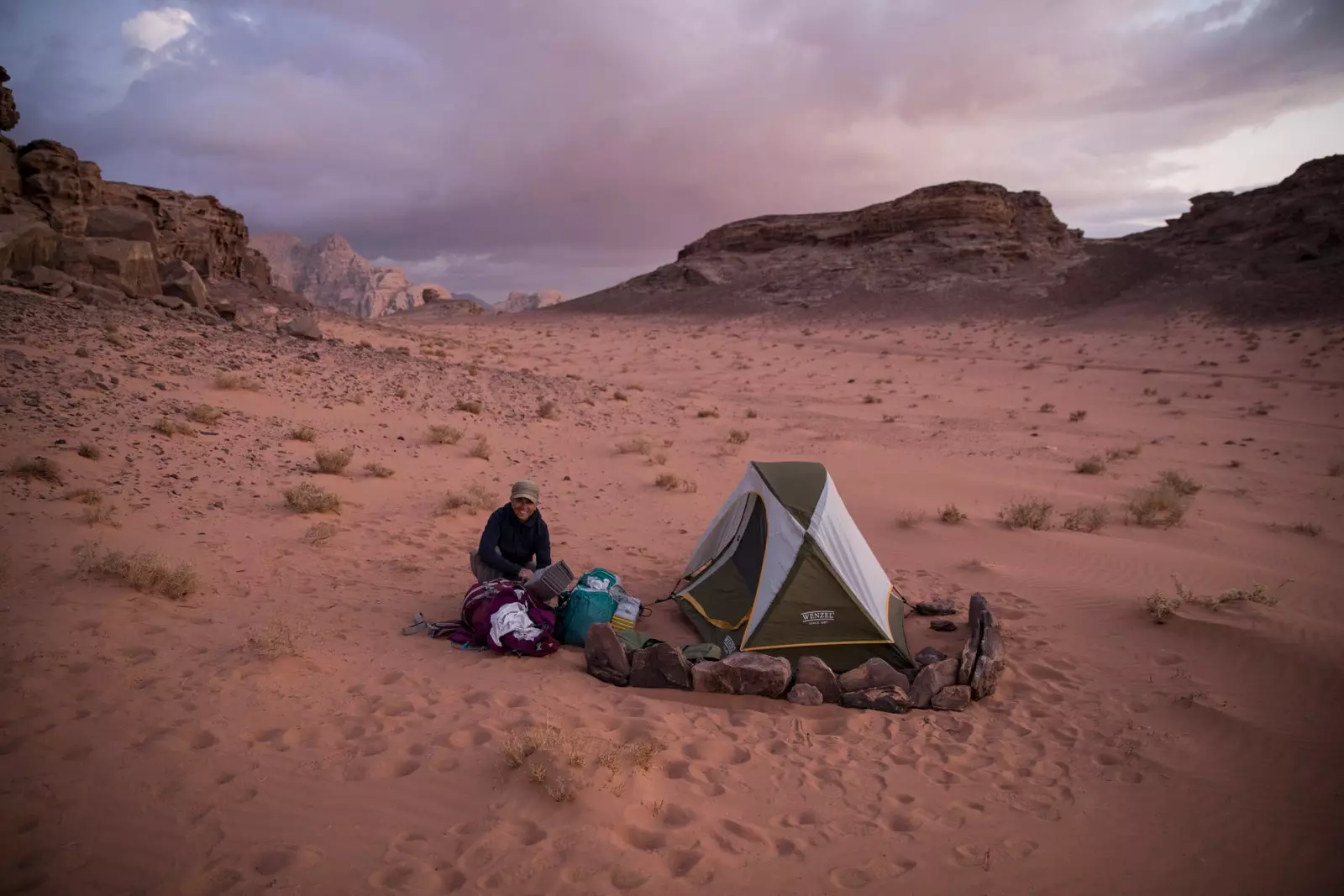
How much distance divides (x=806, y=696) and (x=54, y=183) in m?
26.5

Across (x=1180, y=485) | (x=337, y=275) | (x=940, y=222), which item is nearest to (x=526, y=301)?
(x=337, y=275)

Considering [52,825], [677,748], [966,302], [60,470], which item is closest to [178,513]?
[60,470]

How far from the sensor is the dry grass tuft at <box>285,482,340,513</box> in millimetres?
9180

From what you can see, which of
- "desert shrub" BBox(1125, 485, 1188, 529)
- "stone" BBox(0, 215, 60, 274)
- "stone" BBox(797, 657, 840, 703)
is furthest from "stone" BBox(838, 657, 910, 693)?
"stone" BBox(0, 215, 60, 274)

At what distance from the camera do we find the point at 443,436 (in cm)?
1362

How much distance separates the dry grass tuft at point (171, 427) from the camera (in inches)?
408

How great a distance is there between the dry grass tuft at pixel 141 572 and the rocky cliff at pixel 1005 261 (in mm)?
49878

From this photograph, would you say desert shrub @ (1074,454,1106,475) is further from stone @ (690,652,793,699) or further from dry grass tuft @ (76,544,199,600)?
dry grass tuft @ (76,544,199,600)

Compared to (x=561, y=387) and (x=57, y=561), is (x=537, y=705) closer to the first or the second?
(x=57, y=561)

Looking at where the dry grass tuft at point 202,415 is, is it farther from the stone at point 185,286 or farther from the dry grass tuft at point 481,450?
the stone at point 185,286

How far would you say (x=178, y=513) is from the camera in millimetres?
8398

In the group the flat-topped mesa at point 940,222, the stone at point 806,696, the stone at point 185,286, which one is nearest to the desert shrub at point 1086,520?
the stone at point 806,696

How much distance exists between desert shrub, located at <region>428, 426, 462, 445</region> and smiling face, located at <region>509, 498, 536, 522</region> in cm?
735

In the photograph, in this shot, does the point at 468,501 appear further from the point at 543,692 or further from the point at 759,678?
the point at 759,678
